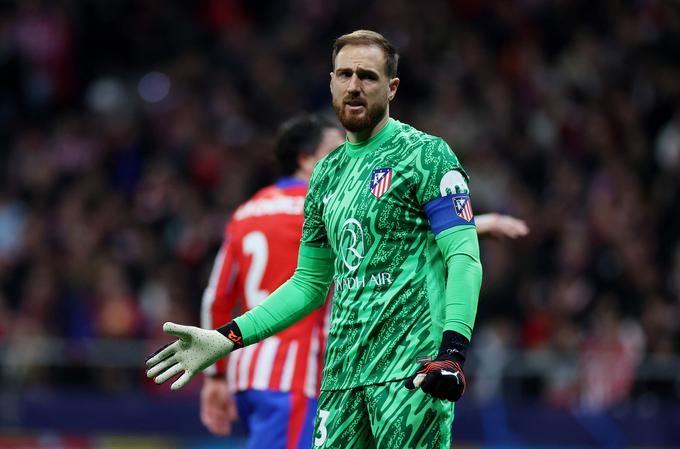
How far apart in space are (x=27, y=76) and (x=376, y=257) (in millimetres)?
12475

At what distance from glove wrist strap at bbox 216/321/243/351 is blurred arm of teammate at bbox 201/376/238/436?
2.34 meters

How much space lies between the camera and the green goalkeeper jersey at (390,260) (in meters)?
4.59

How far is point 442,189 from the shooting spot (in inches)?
180

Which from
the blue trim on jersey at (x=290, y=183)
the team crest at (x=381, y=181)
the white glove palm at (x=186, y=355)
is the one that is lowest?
the white glove palm at (x=186, y=355)

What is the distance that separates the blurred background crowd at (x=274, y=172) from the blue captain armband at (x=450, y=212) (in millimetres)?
7732

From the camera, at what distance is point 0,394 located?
1220 centimetres

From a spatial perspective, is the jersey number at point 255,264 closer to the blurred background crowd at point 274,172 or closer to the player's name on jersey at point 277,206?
the player's name on jersey at point 277,206

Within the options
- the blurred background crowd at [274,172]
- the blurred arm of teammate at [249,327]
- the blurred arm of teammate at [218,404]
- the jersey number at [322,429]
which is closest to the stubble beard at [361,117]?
the blurred arm of teammate at [249,327]

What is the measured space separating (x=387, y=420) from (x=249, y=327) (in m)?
0.67

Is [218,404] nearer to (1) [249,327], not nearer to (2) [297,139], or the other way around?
(2) [297,139]

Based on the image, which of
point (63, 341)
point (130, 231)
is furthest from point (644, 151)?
point (63, 341)

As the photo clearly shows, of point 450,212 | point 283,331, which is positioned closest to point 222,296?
point 283,331

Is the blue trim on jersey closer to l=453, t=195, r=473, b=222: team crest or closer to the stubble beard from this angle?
the stubble beard

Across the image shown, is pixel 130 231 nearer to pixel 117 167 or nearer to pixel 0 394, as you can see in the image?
pixel 117 167
